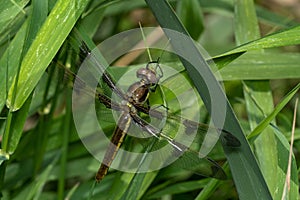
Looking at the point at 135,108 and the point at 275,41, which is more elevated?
the point at 275,41

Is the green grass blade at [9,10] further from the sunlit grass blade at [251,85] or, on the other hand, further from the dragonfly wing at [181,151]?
the sunlit grass blade at [251,85]

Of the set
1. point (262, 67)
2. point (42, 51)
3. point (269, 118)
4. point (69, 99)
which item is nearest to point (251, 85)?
point (262, 67)

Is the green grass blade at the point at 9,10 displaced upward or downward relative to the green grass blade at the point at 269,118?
downward

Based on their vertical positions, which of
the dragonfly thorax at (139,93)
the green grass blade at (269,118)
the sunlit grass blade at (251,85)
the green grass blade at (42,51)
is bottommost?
the green grass blade at (42,51)

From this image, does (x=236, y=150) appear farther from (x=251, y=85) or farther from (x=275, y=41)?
(x=251, y=85)

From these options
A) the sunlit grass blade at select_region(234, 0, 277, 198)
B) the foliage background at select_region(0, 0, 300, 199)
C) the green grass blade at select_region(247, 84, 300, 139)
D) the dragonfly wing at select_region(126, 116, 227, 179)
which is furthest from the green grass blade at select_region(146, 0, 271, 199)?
the sunlit grass blade at select_region(234, 0, 277, 198)

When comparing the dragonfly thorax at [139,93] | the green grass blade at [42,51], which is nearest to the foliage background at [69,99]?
the green grass blade at [42,51]
